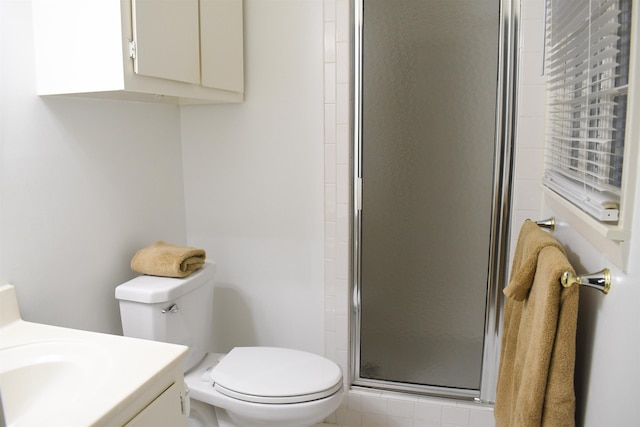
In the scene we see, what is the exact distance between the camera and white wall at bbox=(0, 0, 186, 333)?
149cm

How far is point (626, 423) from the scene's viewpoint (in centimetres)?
83

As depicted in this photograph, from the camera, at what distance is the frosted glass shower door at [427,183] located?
1.98 m

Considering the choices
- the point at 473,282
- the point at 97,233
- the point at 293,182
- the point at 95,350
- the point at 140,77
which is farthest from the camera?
the point at 293,182

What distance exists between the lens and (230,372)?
1847 mm

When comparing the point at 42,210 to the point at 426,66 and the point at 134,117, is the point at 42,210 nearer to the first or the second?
the point at 134,117

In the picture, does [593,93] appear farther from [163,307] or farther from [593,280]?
[163,307]

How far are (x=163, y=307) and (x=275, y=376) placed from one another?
0.47 meters

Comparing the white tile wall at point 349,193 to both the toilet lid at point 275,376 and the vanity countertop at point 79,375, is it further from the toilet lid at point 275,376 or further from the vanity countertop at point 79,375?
the vanity countertop at point 79,375

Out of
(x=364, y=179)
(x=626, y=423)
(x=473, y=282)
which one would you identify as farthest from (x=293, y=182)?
(x=626, y=423)

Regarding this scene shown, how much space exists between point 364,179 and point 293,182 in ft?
1.04

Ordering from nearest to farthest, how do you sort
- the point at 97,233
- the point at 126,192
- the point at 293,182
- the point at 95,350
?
the point at 95,350
the point at 97,233
the point at 126,192
the point at 293,182

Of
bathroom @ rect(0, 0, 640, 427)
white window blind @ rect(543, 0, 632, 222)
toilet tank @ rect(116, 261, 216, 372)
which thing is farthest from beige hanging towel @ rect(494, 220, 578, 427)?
toilet tank @ rect(116, 261, 216, 372)

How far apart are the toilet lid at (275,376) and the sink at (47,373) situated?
2.09ft

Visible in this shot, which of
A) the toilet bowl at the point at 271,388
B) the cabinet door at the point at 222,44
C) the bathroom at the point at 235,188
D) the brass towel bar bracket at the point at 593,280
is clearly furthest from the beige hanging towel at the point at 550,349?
the cabinet door at the point at 222,44
